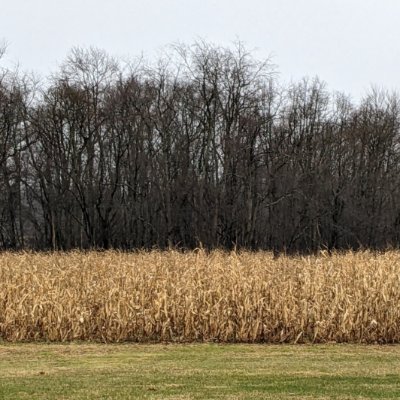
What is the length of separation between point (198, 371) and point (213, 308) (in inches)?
152

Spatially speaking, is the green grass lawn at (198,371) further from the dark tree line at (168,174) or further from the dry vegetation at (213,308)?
the dark tree line at (168,174)

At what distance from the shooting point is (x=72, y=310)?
39.5 feet

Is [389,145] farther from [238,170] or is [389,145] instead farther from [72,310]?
[72,310]

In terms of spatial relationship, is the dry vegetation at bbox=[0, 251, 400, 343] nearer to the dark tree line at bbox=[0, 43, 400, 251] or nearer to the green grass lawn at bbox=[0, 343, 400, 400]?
the green grass lawn at bbox=[0, 343, 400, 400]

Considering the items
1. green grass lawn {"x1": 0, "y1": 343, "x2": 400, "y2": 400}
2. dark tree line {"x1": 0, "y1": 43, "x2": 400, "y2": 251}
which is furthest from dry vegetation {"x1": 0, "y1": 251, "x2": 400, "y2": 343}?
dark tree line {"x1": 0, "y1": 43, "x2": 400, "y2": 251}

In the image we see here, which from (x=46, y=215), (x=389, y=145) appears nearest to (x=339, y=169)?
(x=389, y=145)

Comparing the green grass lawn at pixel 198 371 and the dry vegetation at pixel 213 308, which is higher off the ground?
the dry vegetation at pixel 213 308

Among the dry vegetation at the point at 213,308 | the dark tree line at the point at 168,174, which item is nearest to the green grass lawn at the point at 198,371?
the dry vegetation at the point at 213,308

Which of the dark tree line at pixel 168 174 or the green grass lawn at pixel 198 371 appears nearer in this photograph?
the green grass lawn at pixel 198 371

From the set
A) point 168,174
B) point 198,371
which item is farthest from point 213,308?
point 168,174

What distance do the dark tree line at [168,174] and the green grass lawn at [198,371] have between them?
28.7 m

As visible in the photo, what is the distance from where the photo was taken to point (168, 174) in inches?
1593

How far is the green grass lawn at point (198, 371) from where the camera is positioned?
6.66 metres

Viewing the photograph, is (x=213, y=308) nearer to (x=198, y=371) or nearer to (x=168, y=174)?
(x=198, y=371)
